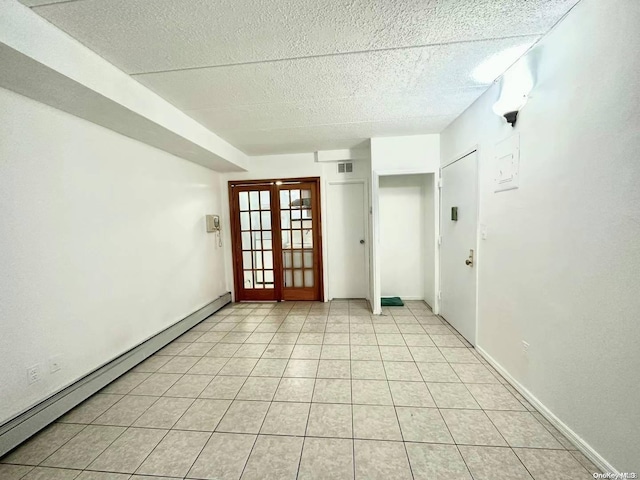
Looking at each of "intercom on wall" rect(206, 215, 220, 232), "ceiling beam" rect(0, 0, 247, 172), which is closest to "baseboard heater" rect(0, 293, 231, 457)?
"intercom on wall" rect(206, 215, 220, 232)

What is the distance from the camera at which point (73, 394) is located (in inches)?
72.2

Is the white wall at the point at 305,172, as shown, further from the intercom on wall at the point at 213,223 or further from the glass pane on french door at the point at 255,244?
the intercom on wall at the point at 213,223

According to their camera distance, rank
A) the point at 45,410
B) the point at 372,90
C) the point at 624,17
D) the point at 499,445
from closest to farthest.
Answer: the point at 624,17, the point at 499,445, the point at 45,410, the point at 372,90

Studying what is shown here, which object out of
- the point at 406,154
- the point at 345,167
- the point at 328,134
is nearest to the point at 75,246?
the point at 328,134

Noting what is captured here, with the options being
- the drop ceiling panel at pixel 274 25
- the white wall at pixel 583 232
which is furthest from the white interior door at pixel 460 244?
the drop ceiling panel at pixel 274 25

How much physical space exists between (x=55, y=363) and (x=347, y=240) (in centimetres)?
355

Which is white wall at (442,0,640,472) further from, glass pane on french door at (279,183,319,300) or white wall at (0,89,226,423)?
white wall at (0,89,226,423)

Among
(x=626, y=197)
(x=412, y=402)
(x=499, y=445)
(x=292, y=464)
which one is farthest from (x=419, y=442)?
(x=626, y=197)

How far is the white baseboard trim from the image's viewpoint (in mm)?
1264

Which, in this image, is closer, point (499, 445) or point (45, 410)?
point (499, 445)

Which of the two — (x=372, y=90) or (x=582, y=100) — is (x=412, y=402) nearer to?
(x=582, y=100)

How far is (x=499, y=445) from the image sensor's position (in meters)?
1.45

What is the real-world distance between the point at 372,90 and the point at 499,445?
271cm

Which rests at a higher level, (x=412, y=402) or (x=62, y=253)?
(x=62, y=253)
